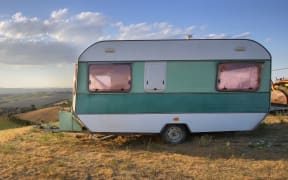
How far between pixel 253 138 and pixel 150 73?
3.55 metres

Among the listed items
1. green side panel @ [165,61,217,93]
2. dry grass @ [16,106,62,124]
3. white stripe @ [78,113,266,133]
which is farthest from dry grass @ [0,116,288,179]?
dry grass @ [16,106,62,124]

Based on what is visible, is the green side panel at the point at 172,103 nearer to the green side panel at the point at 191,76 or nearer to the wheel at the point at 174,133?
the green side panel at the point at 191,76

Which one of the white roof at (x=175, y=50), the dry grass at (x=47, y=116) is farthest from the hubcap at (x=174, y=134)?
the dry grass at (x=47, y=116)

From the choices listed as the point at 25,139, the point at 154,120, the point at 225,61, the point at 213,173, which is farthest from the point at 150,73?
the point at 25,139

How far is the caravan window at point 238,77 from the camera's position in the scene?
8164 millimetres

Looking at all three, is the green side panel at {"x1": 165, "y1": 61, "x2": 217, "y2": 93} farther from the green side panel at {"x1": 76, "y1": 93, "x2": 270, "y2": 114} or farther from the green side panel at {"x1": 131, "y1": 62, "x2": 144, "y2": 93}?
the green side panel at {"x1": 131, "y1": 62, "x2": 144, "y2": 93}

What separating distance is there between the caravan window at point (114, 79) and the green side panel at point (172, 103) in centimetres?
19

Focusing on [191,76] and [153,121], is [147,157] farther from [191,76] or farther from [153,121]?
[191,76]

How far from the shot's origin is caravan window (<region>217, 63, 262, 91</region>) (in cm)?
816

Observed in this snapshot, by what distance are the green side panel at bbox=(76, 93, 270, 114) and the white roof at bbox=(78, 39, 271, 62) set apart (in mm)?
1004

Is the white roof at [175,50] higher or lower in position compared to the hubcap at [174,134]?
higher

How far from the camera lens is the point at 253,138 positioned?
8594 millimetres

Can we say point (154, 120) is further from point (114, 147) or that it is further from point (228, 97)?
point (228, 97)

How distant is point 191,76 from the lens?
8133 millimetres
